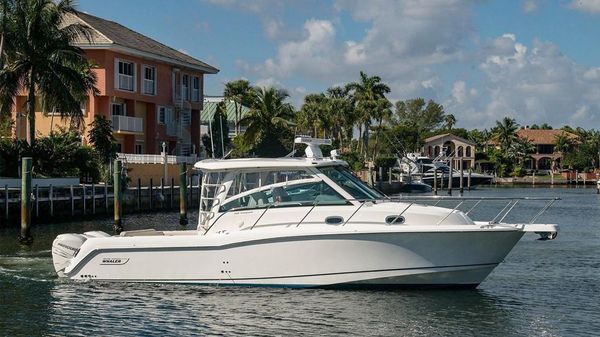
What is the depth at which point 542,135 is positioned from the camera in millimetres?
145125

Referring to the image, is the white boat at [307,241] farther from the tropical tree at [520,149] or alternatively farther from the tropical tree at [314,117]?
the tropical tree at [520,149]

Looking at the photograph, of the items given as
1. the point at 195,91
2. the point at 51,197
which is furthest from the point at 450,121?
the point at 51,197

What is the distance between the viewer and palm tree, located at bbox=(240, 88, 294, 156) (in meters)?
75.4

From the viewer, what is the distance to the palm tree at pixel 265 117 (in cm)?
7538

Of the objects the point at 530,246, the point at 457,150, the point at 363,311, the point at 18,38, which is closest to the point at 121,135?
the point at 18,38

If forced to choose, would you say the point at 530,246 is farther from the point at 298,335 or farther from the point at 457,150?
the point at 457,150

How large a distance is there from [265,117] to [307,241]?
187 feet

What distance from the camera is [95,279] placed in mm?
20719

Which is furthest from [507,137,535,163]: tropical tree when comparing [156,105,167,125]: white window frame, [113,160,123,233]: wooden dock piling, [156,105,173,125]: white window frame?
[113,160,123,233]: wooden dock piling

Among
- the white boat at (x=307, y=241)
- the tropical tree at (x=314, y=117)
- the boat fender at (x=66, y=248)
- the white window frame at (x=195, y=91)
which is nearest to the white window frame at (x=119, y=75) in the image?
the white window frame at (x=195, y=91)

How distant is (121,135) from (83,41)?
6330 mm

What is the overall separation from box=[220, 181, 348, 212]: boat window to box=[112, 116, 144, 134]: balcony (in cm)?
3740

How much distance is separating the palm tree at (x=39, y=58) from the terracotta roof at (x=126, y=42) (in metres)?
8.18

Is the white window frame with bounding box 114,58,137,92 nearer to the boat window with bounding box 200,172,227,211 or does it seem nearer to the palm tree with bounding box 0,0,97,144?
the palm tree with bounding box 0,0,97,144
